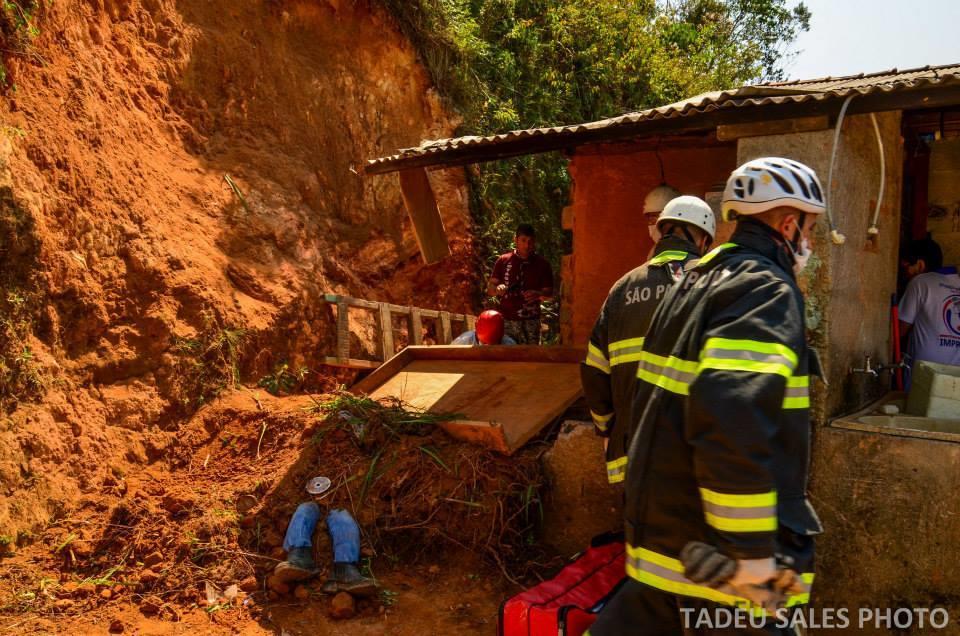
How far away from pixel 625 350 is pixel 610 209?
13.4 ft

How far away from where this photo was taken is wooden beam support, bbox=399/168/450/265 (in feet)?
23.3

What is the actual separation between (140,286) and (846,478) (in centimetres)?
557

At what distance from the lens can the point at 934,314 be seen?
5418 mm

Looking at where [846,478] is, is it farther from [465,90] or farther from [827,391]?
[465,90]

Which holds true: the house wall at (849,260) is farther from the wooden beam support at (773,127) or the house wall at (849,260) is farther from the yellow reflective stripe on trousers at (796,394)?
the yellow reflective stripe on trousers at (796,394)

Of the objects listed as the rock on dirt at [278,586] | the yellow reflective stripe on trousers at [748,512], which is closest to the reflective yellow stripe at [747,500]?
the yellow reflective stripe on trousers at [748,512]

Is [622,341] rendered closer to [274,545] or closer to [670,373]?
[670,373]

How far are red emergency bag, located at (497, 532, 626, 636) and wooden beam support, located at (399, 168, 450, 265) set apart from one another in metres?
4.07

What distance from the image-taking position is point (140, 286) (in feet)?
20.4

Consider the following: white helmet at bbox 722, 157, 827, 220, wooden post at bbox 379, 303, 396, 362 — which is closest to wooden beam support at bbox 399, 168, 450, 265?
wooden post at bbox 379, 303, 396, 362

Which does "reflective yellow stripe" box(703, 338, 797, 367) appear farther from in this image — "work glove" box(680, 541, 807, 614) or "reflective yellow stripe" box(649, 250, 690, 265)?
"reflective yellow stripe" box(649, 250, 690, 265)

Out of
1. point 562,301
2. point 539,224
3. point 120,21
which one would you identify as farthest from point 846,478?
point 539,224

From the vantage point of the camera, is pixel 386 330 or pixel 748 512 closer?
pixel 748 512

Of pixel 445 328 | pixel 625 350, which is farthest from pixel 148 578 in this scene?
pixel 445 328
